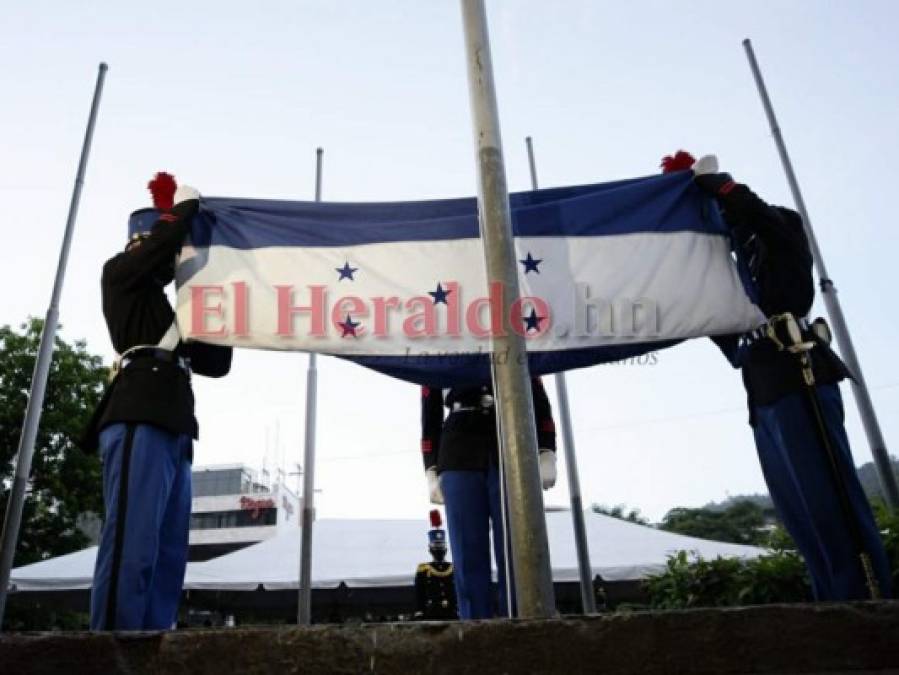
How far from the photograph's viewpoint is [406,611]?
11.0 meters

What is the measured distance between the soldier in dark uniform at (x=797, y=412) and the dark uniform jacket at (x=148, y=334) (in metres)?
2.37

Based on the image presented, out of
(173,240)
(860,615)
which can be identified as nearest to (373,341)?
(173,240)

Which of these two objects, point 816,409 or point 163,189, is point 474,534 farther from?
point 163,189

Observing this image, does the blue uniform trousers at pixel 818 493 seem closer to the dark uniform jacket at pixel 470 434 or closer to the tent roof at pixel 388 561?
the dark uniform jacket at pixel 470 434

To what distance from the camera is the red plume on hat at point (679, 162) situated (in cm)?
392

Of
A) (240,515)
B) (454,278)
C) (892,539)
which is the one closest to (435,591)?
(454,278)

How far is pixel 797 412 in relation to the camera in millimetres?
2754

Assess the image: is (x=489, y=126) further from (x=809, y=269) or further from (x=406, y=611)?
(x=406, y=611)

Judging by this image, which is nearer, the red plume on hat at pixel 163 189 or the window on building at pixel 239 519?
the red plume on hat at pixel 163 189

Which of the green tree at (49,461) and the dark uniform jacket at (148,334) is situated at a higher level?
the green tree at (49,461)

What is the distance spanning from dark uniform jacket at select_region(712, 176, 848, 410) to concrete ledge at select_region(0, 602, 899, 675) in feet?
5.75

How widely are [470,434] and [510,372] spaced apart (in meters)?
1.37

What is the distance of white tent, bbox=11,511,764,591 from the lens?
27.6ft

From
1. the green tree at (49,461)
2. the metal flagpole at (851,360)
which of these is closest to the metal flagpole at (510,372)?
the metal flagpole at (851,360)
